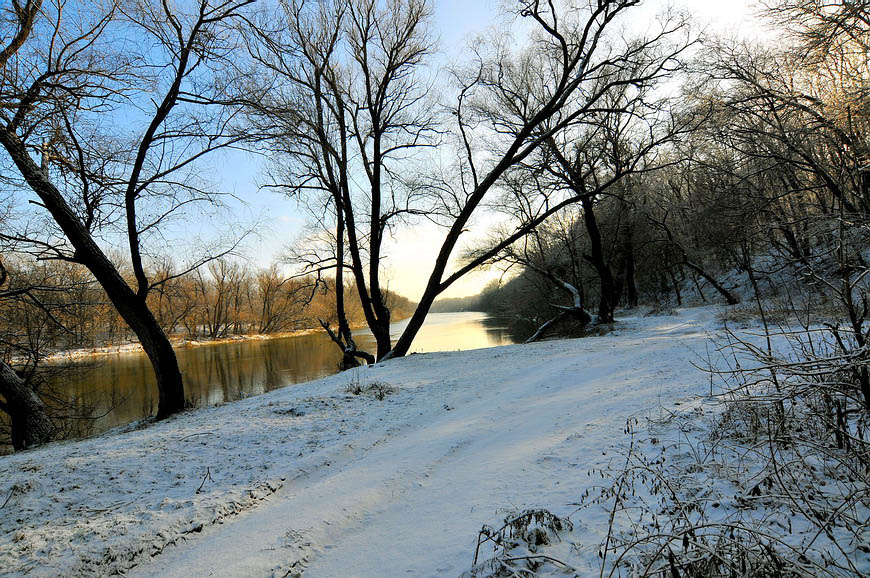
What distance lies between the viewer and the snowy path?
2633mm

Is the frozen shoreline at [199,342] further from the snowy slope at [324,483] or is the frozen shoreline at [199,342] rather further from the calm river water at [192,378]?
the snowy slope at [324,483]

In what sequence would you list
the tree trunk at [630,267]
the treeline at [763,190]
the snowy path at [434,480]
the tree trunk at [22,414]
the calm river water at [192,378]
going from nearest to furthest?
1. the snowy path at [434,480]
2. the treeline at [763,190]
3. the tree trunk at [22,414]
4. the calm river water at [192,378]
5. the tree trunk at [630,267]

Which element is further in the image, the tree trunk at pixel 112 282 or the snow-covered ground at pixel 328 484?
the tree trunk at pixel 112 282

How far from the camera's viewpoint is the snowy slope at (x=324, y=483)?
2691 millimetres

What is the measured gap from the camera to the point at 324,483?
378cm

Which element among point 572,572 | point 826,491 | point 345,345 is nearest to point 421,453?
point 572,572

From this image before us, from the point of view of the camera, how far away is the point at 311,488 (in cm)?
371

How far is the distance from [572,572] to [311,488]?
2.43 metres

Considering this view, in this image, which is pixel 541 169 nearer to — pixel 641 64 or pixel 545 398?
pixel 641 64

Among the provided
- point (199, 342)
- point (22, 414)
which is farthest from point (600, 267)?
point (199, 342)

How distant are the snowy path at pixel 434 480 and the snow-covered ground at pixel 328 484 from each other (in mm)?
15

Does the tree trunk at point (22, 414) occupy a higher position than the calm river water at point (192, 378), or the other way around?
the tree trunk at point (22, 414)

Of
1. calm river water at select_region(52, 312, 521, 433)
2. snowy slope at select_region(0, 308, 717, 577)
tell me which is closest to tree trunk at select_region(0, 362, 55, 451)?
calm river water at select_region(52, 312, 521, 433)

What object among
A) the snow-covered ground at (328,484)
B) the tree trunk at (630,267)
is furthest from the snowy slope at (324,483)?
the tree trunk at (630,267)
